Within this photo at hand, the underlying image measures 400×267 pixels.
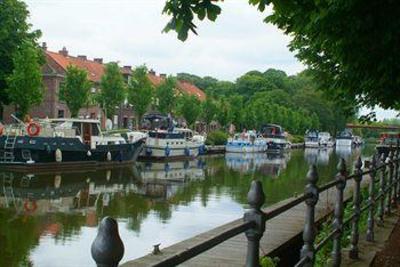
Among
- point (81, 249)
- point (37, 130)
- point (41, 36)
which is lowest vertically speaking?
point (81, 249)

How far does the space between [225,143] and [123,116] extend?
1196 centimetres

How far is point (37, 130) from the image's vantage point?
3228 centimetres

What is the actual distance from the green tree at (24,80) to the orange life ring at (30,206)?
66.2 ft

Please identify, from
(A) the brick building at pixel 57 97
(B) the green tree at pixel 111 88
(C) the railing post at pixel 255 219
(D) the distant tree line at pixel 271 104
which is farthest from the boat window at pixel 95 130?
(D) the distant tree line at pixel 271 104

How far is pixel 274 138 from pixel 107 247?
75.1m

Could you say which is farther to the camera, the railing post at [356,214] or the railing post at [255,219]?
the railing post at [356,214]

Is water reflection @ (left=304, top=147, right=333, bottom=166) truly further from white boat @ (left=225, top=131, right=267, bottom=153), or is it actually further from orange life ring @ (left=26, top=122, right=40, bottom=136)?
orange life ring @ (left=26, top=122, right=40, bottom=136)

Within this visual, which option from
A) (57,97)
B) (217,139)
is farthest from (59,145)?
(217,139)

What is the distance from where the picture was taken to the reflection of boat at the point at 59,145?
3156cm

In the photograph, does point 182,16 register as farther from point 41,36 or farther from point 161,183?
point 41,36

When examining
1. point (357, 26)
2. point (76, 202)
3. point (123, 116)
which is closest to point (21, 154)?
point (76, 202)

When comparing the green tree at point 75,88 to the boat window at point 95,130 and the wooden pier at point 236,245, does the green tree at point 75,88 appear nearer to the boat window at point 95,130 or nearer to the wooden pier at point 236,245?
the boat window at point 95,130

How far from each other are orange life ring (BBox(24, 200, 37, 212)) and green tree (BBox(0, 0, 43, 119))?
889 inches

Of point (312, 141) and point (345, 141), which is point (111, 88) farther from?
point (345, 141)
